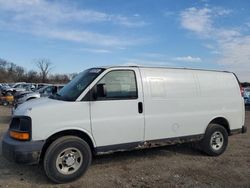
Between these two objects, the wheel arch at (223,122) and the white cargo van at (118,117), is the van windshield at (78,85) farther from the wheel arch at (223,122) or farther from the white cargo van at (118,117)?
the wheel arch at (223,122)

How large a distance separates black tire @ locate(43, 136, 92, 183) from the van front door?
31 centimetres

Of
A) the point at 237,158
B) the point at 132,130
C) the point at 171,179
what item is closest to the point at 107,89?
the point at 132,130

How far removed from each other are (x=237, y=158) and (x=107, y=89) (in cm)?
370

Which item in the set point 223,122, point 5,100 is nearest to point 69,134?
point 223,122

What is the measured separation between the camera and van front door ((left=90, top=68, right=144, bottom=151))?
5.51m

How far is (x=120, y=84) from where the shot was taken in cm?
585

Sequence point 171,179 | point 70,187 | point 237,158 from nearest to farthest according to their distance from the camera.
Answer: point 70,187 < point 171,179 < point 237,158

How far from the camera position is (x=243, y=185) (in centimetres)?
525

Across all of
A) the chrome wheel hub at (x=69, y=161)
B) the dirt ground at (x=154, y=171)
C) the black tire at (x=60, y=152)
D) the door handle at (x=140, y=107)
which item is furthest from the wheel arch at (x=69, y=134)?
the door handle at (x=140, y=107)

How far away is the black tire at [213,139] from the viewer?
7.02 meters

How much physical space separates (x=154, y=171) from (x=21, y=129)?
274 centimetres

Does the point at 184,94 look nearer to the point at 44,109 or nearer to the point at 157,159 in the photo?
the point at 157,159

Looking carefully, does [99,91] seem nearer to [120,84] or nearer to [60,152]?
[120,84]

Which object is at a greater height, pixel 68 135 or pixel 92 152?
pixel 68 135
